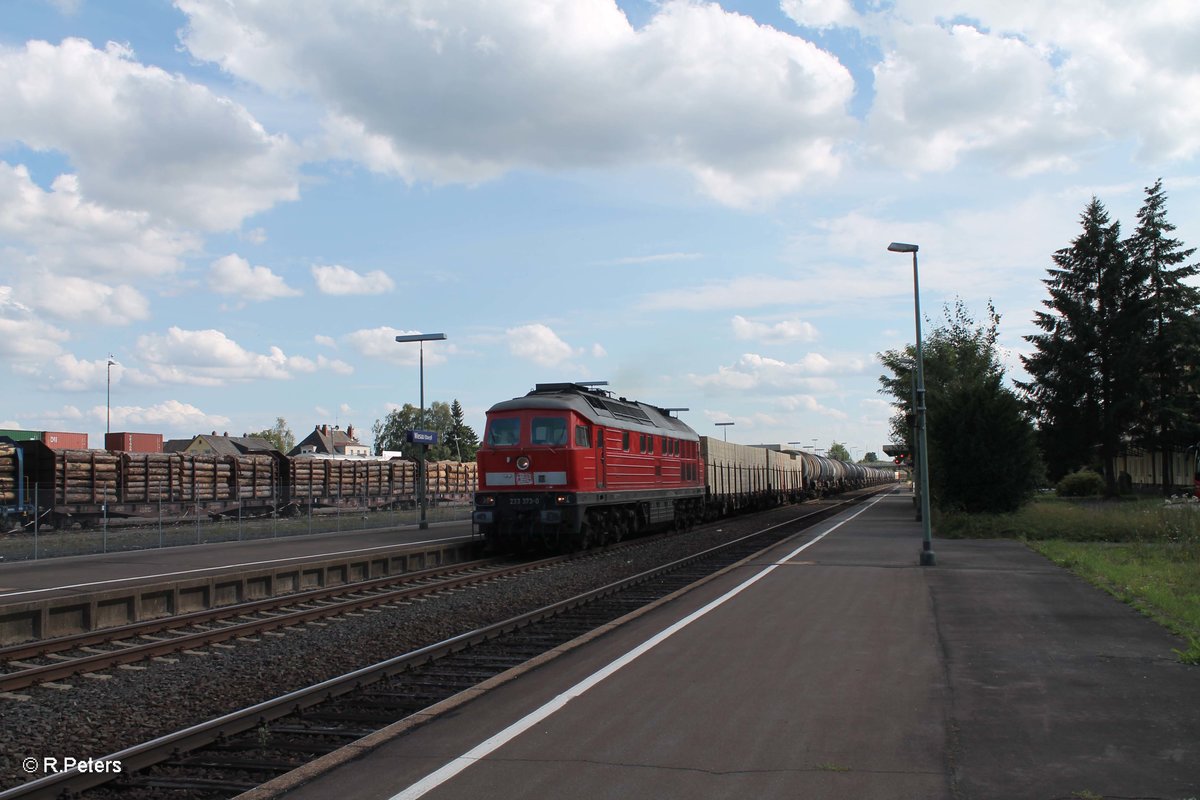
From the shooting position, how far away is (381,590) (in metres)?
16.4

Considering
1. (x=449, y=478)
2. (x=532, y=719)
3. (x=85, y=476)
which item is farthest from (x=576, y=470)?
(x=449, y=478)

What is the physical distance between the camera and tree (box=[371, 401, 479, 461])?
12201 centimetres

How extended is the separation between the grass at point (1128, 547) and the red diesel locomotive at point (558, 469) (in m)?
9.55

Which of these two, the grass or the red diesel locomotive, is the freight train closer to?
the red diesel locomotive

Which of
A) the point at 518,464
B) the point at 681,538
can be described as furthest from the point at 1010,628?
the point at 681,538

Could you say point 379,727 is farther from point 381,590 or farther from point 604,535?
point 604,535

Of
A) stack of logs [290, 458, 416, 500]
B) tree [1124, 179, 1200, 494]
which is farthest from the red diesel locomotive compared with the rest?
tree [1124, 179, 1200, 494]

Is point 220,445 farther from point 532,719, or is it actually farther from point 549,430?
point 532,719

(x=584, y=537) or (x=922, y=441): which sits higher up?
(x=922, y=441)

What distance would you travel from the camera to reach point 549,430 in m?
21.4

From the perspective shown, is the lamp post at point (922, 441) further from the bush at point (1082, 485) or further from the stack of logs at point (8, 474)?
the bush at point (1082, 485)

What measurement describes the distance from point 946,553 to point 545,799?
17.5 m

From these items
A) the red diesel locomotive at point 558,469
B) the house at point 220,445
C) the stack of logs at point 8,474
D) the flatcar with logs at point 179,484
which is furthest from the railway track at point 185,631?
the house at point 220,445

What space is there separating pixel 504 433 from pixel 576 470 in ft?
6.75
